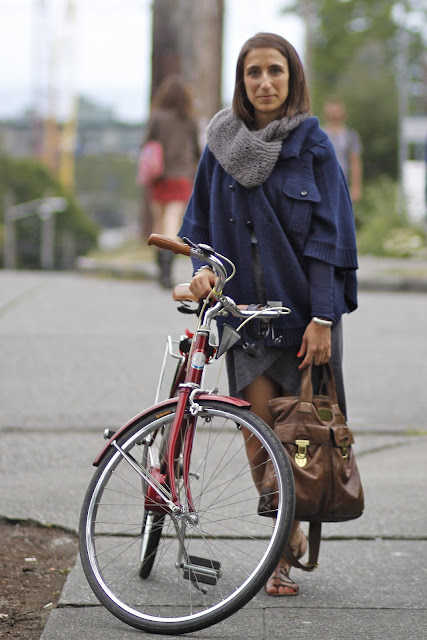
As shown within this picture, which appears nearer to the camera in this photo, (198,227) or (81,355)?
(198,227)

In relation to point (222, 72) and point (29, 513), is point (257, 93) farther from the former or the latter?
point (222, 72)

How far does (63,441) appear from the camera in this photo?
5.84m

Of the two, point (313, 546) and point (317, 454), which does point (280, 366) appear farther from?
point (313, 546)

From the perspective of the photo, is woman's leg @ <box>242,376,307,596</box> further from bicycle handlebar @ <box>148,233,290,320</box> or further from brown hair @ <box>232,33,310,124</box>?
brown hair @ <box>232,33,310,124</box>

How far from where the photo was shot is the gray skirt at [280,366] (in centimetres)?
376

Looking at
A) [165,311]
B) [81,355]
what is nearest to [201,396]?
[81,355]

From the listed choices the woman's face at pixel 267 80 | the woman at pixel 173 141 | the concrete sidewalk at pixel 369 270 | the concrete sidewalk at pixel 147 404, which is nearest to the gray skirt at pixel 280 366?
the concrete sidewalk at pixel 147 404

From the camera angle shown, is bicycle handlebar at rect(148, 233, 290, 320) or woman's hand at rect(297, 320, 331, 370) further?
woman's hand at rect(297, 320, 331, 370)

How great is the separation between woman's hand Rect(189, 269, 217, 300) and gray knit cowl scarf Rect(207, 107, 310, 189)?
1.09 feet

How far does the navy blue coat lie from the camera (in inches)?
143

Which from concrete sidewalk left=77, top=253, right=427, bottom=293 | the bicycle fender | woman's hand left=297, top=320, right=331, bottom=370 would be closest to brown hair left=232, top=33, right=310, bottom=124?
woman's hand left=297, top=320, right=331, bottom=370

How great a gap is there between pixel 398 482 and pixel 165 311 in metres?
5.17

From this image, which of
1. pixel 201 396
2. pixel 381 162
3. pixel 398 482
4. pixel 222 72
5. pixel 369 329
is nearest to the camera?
pixel 201 396

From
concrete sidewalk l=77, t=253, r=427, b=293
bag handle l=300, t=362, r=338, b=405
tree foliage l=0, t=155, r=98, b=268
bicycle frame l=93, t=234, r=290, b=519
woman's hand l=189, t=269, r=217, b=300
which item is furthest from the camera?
tree foliage l=0, t=155, r=98, b=268
